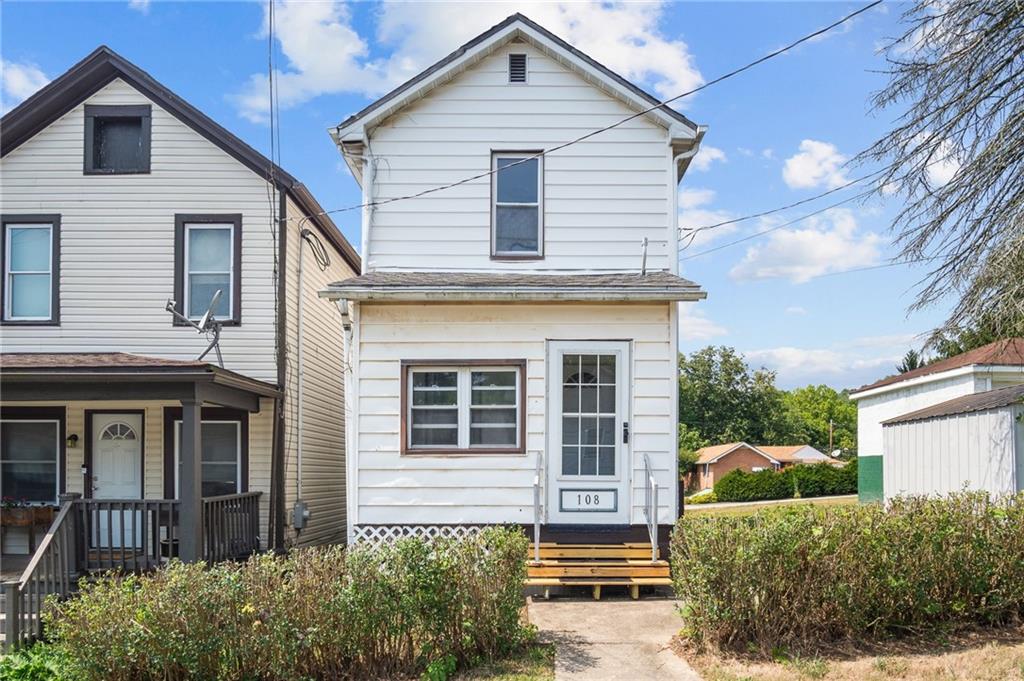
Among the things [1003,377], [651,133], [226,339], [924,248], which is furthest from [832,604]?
[1003,377]

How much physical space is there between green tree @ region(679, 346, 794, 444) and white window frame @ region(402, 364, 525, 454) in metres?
57.7

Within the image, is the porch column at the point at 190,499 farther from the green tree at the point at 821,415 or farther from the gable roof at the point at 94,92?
Result: the green tree at the point at 821,415

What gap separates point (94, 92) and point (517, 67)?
21.9 ft

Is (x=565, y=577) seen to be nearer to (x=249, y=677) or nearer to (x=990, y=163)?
(x=249, y=677)

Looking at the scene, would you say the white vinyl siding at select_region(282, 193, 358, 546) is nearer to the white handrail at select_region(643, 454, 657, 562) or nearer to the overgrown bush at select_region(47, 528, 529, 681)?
the white handrail at select_region(643, 454, 657, 562)

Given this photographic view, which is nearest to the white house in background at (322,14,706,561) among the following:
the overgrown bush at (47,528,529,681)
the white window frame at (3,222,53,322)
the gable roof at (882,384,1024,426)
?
the overgrown bush at (47,528,529,681)

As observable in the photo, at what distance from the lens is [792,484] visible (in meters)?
35.1

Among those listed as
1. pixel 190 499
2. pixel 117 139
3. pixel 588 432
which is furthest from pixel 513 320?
pixel 117 139

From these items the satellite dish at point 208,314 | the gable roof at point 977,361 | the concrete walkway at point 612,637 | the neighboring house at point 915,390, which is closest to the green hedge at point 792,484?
the neighboring house at point 915,390

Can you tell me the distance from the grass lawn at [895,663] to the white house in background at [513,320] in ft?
11.5

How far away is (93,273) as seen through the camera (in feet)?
43.9

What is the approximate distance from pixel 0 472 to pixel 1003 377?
1904 cm

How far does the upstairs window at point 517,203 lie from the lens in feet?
39.9

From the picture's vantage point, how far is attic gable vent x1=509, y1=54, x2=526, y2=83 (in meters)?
12.3
